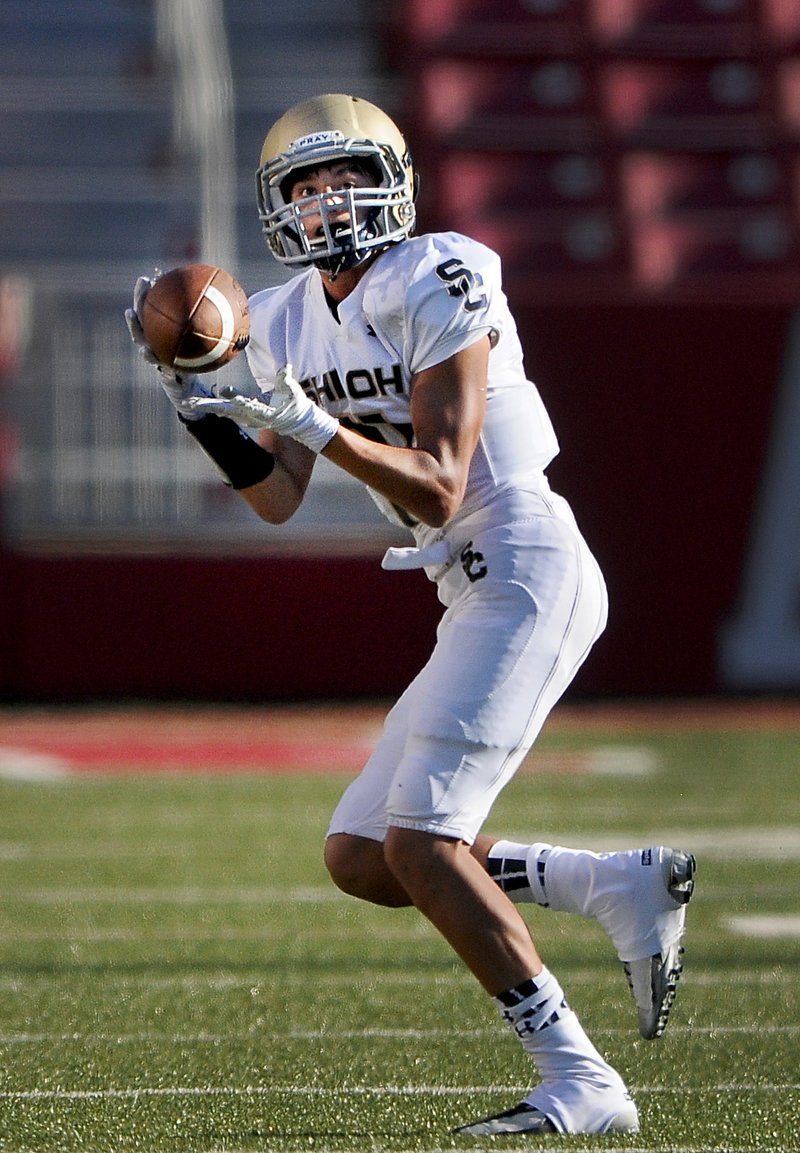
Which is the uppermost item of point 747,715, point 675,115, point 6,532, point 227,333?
point 675,115

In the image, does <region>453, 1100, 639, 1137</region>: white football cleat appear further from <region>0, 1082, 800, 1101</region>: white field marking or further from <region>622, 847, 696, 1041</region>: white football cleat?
<region>622, 847, 696, 1041</region>: white football cleat

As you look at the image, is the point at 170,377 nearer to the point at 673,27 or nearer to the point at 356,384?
the point at 356,384

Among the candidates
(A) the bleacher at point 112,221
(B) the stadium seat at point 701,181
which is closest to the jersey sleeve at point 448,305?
(A) the bleacher at point 112,221

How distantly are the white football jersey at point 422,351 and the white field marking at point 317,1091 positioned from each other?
89 cm

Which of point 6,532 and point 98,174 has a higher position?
point 98,174

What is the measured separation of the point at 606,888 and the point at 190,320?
3.80 feet

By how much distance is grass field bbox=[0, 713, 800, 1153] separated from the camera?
2.88 meters

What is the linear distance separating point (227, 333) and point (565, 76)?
1000 cm

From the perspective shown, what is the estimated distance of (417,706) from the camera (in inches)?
115

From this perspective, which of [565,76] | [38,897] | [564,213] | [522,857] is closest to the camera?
[522,857]

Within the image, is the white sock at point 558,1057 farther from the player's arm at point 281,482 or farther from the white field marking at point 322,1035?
the player's arm at point 281,482

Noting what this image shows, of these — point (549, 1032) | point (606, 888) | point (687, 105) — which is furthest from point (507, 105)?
point (549, 1032)

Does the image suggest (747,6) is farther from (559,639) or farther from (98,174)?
(559,639)

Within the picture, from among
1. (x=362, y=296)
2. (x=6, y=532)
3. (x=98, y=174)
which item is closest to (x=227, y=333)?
(x=362, y=296)
